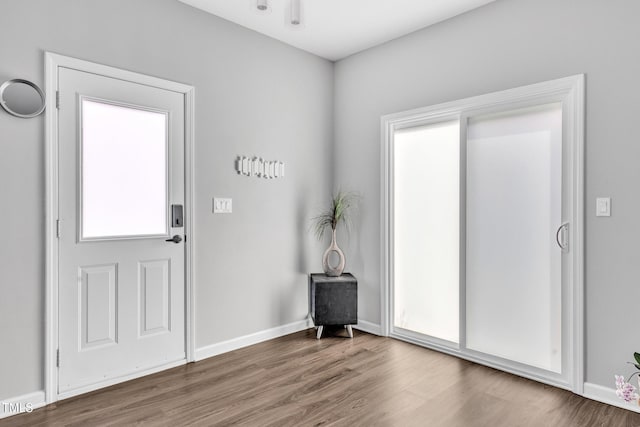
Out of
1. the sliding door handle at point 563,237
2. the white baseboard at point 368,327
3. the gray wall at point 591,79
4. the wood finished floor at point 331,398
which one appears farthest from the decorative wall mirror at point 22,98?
the sliding door handle at point 563,237

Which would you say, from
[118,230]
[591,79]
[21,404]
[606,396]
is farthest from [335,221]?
[21,404]

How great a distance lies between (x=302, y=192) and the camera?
396cm

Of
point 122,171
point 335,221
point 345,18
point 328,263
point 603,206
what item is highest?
point 345,18

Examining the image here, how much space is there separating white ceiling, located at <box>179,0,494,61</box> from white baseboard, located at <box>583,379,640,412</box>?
109 inches

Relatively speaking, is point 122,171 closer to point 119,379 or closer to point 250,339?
point 119,379

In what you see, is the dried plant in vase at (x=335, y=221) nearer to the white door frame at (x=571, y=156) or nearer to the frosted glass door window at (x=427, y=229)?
the frosted glass door window at (x=427, y=229)

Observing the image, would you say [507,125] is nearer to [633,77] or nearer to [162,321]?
[633,77]

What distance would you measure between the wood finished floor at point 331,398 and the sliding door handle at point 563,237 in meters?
0.95

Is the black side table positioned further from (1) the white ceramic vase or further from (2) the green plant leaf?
(2) the green plant leaf

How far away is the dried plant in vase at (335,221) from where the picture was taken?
378 cm

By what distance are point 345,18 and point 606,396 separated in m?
3.27

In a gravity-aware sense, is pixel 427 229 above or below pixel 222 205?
below

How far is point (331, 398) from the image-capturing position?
2.54 m

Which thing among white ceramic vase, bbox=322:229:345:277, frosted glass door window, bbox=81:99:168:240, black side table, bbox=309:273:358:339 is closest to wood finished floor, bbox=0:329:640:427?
black side table, bbox=309:273:358:339
